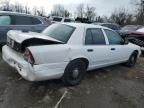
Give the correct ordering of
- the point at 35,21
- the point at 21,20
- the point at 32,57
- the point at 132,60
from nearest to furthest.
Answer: the point at 32,57
the point at 132,60
the point at 21,20
the point at 35,21

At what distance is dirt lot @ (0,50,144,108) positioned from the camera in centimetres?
424

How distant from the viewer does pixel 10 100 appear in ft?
13.8

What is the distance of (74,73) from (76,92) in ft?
1.61

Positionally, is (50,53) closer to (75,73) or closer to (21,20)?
(75,73)

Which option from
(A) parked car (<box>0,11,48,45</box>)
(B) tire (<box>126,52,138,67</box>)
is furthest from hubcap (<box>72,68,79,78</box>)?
(A) parked car (<box>0,11,48,45</box>)

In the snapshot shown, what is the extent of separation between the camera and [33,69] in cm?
414

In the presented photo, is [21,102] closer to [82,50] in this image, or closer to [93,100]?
[93,100]

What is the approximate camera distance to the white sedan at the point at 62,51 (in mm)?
4230

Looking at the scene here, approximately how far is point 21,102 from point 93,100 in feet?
5.05

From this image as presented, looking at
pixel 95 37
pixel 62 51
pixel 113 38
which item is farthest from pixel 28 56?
pixel 113 38

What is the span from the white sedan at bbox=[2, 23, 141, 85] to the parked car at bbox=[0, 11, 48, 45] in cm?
275

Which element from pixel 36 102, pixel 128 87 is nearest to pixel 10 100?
pixel 36 102

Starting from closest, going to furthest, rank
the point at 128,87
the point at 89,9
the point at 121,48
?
the point at 128,87
the point at 121,48
the point at 89,9

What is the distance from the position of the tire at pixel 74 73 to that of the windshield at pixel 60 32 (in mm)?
616
